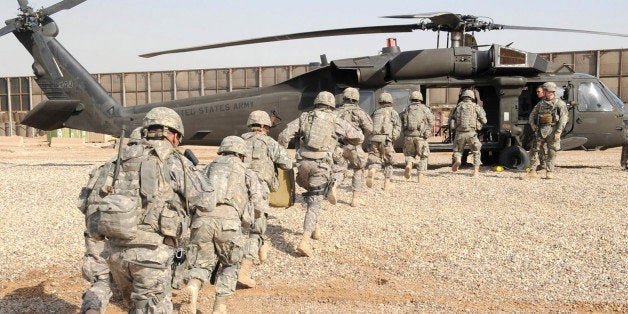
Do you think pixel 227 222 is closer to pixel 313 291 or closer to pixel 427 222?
pixel 313 291

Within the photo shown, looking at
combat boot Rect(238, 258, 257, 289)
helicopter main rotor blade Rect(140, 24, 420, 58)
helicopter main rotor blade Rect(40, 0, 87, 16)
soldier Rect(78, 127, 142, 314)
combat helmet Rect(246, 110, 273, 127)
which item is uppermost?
helicopter main rotor blade Rect(40, 0, 87, 16)

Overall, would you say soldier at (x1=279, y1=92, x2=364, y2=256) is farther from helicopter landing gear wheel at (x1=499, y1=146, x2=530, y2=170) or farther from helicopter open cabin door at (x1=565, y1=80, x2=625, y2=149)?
helicopter open cabin door at (x1=565, y1=80, x2=625, y2=149)

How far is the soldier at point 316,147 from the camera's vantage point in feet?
21.2

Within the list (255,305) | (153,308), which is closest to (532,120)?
(255,305)

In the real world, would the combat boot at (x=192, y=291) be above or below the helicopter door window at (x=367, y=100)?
below

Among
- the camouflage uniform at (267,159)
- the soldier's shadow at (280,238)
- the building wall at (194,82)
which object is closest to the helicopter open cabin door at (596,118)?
the soldier's shadow at (280,238)

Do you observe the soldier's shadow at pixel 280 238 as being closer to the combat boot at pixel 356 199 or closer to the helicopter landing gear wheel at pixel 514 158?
the combat boot at pixel 356 199

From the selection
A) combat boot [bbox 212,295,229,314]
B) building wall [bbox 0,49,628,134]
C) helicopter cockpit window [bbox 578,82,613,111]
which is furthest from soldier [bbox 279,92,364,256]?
building wall [bbox 0,49,628,134]

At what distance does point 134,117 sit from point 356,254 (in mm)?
8954

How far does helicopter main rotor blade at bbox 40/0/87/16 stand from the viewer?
508 inches

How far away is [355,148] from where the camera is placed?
28.3 feet

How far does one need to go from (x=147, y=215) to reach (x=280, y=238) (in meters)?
3.45

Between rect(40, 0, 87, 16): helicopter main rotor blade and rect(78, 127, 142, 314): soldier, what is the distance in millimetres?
10138

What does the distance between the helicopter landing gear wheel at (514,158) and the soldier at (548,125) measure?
1.18 m
